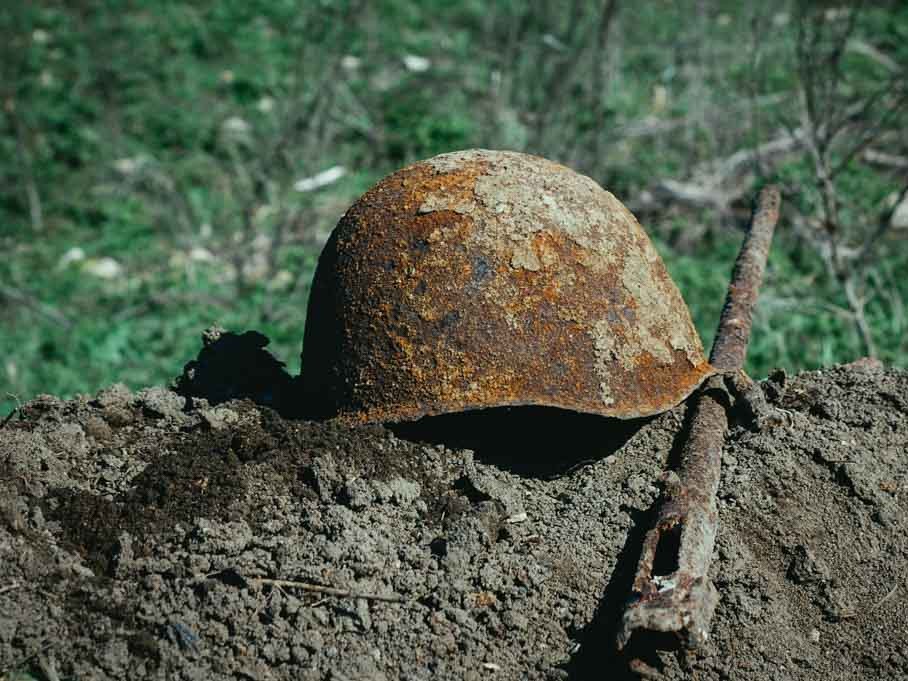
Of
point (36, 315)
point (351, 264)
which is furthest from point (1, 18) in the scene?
point (351, 264)

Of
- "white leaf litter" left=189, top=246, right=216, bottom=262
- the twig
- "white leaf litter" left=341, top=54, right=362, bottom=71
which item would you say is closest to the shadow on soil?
the twig

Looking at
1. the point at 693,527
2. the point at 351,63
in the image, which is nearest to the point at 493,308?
the point at 693,527

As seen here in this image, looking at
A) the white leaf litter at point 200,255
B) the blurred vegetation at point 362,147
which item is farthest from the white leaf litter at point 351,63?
the white leaf litter at point 200,255

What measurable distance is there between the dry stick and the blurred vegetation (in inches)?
65.8

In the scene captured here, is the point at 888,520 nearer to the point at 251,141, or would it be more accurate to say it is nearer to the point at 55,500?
the point at 55,500

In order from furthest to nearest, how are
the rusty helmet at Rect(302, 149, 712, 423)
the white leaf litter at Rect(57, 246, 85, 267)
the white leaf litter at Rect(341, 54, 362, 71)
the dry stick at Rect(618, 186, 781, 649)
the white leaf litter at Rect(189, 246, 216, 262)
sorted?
the white leaf litter at Rect(341, 54, 362, 71), the white leaf litter at Rect(57, 246, 85, 267), the white leaf litter at Rect(189, 246, 216, 262), the rusty helmet at Rect(302, 149, 712, 423), the dry stick at Rect(618, 186, 781, 649)

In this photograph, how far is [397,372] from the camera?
2.97 m

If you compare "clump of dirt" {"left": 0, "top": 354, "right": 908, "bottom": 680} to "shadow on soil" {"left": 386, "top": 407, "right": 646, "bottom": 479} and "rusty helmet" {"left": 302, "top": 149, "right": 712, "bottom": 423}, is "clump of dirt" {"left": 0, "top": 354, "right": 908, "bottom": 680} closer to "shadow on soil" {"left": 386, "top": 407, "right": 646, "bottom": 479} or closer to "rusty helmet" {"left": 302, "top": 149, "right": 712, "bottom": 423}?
"shadow on soil" {"left": 386, "top": 407, "right": 646, "bottom": 479}

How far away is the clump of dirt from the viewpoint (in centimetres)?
260

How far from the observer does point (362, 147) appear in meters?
8.98

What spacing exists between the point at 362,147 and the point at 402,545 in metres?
6.67

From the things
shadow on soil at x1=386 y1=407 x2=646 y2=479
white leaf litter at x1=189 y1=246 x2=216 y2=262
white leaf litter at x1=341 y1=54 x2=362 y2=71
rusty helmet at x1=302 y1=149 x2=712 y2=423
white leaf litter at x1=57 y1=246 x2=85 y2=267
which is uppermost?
white leaf litter at x1=341 y1=54 x2=362 y2=71

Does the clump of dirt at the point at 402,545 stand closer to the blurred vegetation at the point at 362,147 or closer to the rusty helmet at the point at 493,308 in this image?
the rusty helmet at the point at 493,308

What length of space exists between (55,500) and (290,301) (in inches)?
139
